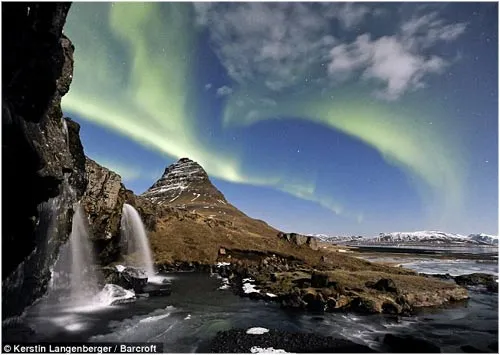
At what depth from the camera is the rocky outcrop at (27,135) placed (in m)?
18.5

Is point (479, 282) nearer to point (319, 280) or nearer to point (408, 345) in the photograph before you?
point (319, 280)

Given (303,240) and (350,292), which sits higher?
(303,240)

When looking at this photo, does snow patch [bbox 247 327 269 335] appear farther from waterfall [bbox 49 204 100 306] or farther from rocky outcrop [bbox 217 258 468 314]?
waterfall [bbox 49 204 100 306]

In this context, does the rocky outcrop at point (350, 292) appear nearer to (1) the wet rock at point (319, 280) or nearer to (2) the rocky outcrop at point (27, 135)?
(1) the wet rock at point (319, 280)

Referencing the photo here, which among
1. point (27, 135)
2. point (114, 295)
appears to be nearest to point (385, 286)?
point (114, 295)

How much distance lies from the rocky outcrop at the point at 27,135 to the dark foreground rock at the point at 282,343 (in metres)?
14.9

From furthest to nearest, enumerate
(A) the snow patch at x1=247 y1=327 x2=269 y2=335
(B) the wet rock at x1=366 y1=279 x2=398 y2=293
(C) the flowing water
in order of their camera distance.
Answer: (B) the wet rock at x1=366 y1=279 x2=398 y2=293
(A) the snow patch at x1=247 y1=327 x2=269 y2=335
(C) the flowing water

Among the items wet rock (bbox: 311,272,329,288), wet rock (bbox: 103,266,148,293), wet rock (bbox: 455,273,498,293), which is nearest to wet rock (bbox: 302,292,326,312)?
wet rock (bbox: 311,272,329,288)

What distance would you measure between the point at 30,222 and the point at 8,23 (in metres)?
12.1

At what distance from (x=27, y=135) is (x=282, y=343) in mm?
22197

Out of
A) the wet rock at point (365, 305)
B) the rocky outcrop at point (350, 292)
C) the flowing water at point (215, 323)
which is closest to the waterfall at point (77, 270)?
the flowing water at point (215, 323)

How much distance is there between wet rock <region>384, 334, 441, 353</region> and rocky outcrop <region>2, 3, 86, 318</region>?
2692 centimetres

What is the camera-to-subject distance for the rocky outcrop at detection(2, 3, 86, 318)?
1848 centimetres

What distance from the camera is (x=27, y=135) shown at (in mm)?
19797
